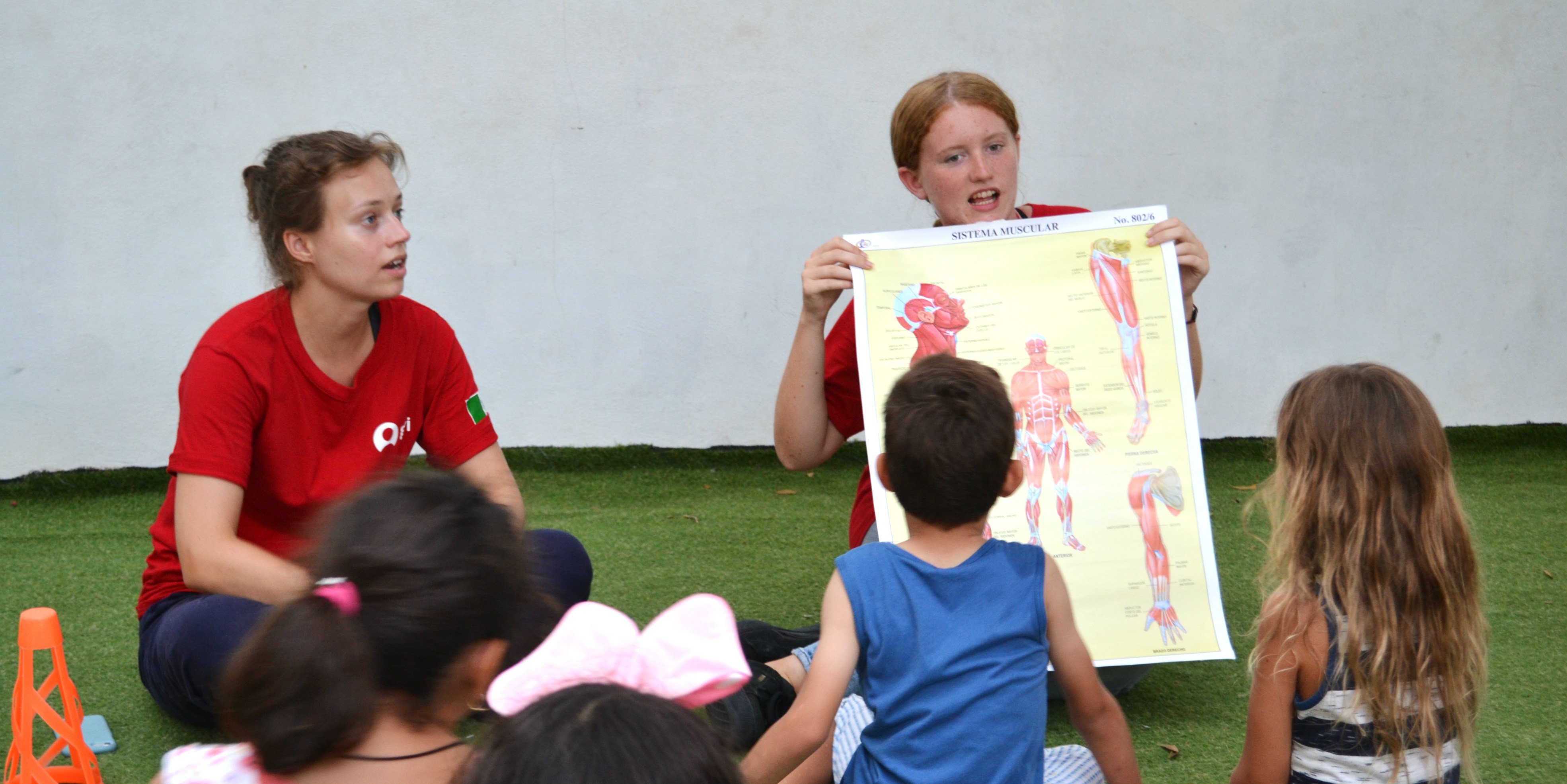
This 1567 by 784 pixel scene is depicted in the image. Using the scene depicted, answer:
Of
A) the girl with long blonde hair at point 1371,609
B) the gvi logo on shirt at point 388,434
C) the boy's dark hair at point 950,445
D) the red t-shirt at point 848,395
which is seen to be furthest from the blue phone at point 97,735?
the girl with long blonde hair at point 1371,609

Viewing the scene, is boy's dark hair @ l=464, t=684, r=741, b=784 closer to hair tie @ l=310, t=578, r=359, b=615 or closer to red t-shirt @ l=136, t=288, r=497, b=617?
hair tie @ l=310, t=578, r=359, b=615

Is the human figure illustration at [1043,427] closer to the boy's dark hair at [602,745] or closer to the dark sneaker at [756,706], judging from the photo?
the dark sneaker at [756,706]

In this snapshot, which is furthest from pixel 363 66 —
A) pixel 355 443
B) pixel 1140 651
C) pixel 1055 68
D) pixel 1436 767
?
pixel 1436 767

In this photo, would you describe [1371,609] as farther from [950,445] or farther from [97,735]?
[97,735]

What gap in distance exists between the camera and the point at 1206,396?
418 cm

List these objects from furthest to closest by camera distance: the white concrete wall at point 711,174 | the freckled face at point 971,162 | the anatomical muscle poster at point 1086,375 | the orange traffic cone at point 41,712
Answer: the white concrete wall at point 711,174 → the freckled face at point 971,162 → the anatomical muscle poster at point 1086,375 → the orange traffic cone at point 41,712

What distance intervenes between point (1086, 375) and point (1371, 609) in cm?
77

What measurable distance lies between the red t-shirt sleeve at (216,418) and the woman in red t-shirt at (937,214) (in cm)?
96

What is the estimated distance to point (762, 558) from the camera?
125 inches

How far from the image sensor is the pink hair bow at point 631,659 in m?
0.98

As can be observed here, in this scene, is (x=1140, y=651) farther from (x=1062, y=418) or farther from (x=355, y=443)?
(x=355, y=443)

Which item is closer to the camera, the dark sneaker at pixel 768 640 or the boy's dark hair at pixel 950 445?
the boy's dark hair at pixel 950 445

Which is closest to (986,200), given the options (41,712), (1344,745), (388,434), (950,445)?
(950,445)

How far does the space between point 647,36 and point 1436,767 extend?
10.3 feet
